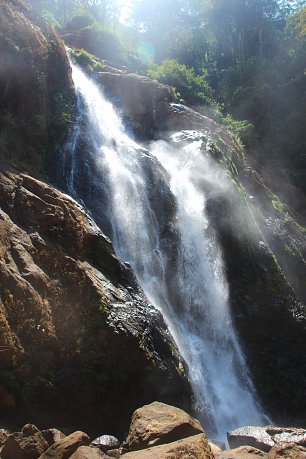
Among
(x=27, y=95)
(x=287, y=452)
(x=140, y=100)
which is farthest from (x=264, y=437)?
(x=140, y=100)

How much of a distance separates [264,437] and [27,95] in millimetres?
12700

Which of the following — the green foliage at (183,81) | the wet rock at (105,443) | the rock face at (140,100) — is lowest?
the wet rock at (105,443)

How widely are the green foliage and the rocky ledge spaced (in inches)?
1065

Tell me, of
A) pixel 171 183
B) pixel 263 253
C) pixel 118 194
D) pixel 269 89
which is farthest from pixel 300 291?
pixel 269 89

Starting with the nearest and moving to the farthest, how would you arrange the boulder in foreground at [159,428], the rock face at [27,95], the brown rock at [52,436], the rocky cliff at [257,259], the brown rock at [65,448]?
1. the brown rock at [65,448]
2. the boulder in foreground at [159,428]
3. the brown rock at [52,436]
4. the rock face at [27,95]
5. the rocky cliff at [257,259]

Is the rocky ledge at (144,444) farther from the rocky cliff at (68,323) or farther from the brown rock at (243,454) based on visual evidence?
the rocky cliff at (68,323)

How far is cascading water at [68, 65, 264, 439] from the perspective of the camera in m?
12.9

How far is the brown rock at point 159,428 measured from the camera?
6676 millimetres

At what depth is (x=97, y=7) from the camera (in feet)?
160

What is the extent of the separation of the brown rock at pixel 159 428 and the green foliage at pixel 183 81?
1060 inches

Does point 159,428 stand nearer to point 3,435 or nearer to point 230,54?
point 3,435

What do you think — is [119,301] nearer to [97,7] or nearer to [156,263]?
[156,263]

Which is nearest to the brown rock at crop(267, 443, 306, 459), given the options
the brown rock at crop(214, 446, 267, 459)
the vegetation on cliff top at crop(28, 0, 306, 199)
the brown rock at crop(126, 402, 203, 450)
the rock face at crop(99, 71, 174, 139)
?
the brown rock at crop(214, 446, 267, 459)

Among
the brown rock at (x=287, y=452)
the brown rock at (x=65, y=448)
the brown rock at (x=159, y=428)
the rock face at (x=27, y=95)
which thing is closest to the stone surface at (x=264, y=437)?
the brown rock at (x=287, y=452)
